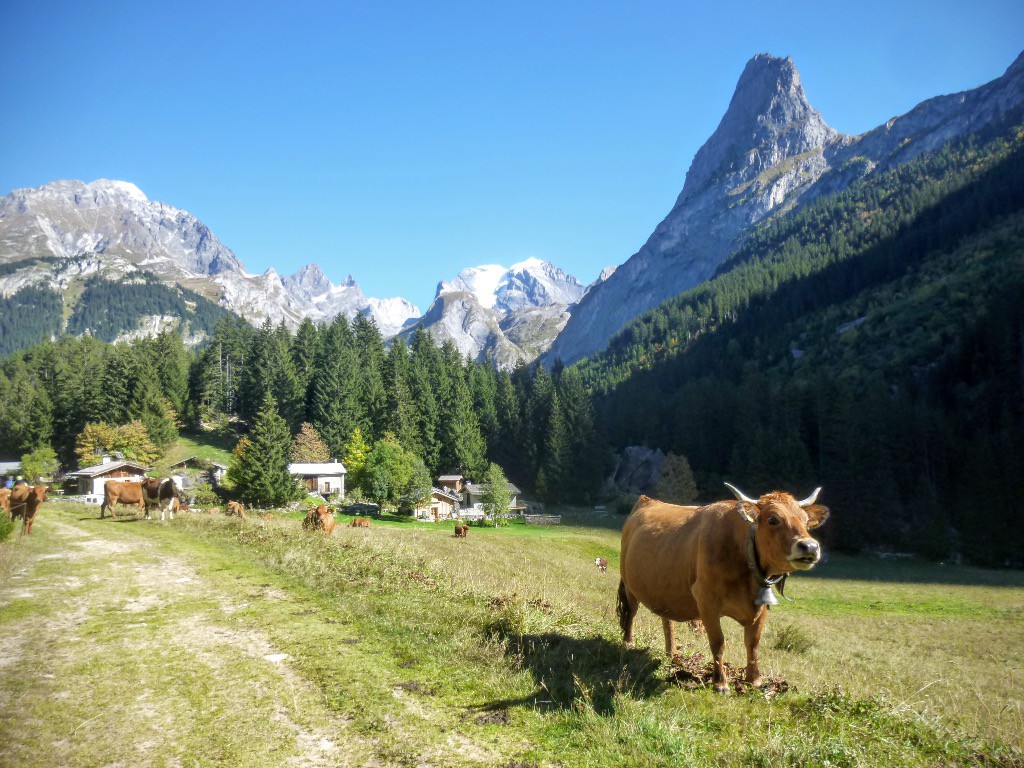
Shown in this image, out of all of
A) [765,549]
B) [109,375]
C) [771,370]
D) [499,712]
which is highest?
[771,370]

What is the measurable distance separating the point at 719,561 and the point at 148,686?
786 centimetres

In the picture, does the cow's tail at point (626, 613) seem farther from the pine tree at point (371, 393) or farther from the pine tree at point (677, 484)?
the pine tree at point (371, 393)

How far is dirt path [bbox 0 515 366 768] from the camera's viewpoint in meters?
5.68

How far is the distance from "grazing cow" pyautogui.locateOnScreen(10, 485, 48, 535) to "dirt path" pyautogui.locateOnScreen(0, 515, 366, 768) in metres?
10.8

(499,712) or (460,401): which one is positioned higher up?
(460,401)

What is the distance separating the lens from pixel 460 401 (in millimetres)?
94375

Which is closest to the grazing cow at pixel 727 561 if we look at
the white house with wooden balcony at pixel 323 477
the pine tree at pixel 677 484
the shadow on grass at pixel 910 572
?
the shadow on grass at pixel 910 572

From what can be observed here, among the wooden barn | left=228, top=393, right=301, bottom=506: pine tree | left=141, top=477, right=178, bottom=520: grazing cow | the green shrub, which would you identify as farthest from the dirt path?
the wooden barn

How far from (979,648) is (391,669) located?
84.5 feet

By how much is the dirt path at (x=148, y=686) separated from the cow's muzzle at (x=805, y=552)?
5.07m

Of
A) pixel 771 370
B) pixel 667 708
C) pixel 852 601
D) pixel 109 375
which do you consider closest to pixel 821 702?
pixel 667 708

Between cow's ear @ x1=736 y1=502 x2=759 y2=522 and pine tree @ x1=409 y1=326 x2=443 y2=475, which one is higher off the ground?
pine tree @ x1=409 y1=326 x2=443 y2=475

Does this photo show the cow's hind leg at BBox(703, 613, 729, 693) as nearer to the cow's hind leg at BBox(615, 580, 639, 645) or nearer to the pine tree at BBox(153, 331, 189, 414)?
the cow's hind leg at BBox(615, 580, 639, 645)

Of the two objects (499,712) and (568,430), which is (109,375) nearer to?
(568,430)
